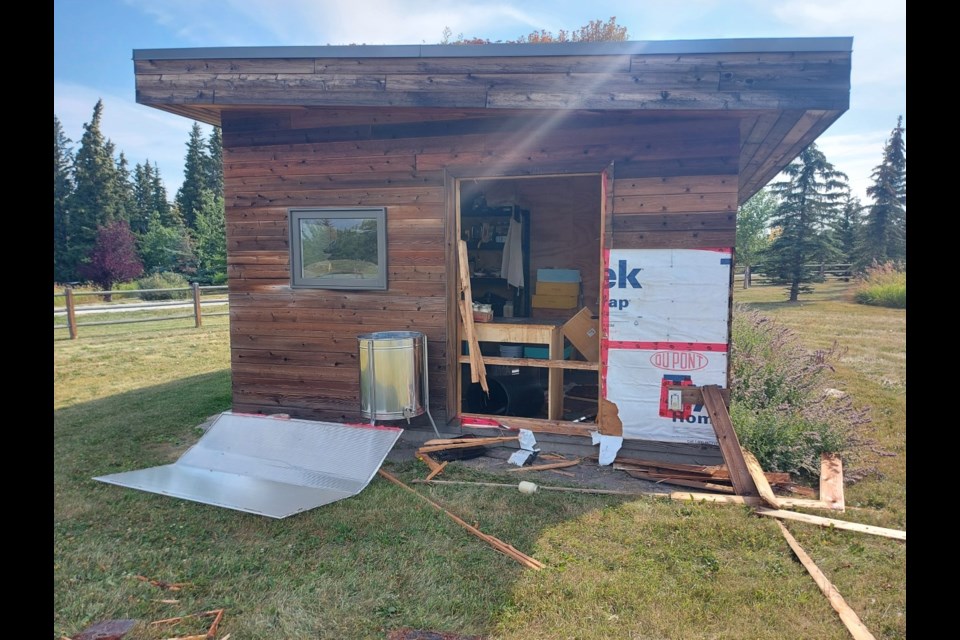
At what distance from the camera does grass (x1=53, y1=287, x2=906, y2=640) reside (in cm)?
270

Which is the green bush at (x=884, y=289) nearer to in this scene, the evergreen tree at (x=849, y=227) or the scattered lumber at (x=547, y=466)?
the evergreen tree at (x=849, y=227)

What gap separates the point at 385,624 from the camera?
267 cm

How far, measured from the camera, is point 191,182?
3994 cm

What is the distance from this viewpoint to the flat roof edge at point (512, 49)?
3971 millimetres

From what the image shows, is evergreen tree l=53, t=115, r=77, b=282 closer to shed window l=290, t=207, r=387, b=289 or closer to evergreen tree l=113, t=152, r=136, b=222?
evergreen tree l=113, t=152, r=136, b=222

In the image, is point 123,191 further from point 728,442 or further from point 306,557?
point 728,442

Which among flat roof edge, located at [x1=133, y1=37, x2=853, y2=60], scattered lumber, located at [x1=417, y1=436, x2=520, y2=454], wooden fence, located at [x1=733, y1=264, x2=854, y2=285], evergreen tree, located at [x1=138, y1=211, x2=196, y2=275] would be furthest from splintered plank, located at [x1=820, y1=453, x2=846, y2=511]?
evergreen tree, located at [x1=138, y1=211, x2=196, y2=275]

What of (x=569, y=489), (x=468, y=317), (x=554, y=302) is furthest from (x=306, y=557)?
(x=554, y=302)

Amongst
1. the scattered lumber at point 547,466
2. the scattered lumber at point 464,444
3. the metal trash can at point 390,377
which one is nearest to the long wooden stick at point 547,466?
the scattered lumber at point 547,466

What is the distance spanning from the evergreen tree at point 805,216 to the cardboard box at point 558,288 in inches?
806

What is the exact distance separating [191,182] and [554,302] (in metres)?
39.3

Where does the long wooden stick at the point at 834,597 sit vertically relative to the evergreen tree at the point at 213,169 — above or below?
below

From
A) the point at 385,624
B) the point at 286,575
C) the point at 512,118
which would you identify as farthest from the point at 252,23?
the point at 385,624
